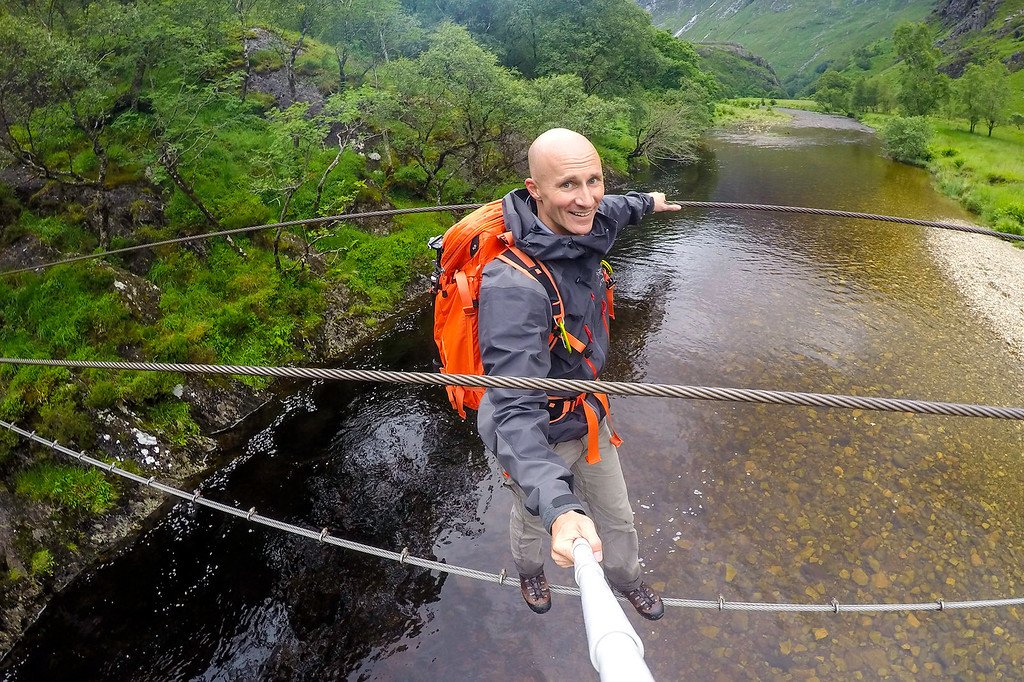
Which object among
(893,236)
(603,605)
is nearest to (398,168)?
(893,236)

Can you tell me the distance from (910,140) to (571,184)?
39937mm

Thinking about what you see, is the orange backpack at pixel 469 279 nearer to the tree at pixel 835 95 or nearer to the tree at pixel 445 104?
the tree at pixel 445 104

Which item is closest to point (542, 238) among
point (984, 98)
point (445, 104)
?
point (445, 104)

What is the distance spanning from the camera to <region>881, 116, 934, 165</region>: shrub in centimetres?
3240

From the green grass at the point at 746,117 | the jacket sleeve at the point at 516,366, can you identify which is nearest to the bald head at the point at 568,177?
the jacket sleeve at the point at 516,366

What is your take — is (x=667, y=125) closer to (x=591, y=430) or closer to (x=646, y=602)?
(x=646, y=602)

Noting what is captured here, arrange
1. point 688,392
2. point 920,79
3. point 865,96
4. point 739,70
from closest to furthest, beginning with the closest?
point 688,392 < point 920,79 < point 865,96 < point 739,70

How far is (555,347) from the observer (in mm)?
3252

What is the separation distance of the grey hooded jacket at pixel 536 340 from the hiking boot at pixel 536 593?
57.1 inches

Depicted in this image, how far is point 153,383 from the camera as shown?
10125 millimetres

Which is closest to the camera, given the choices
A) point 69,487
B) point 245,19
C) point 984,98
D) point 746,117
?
point 69,487

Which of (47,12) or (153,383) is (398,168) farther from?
(153,383)

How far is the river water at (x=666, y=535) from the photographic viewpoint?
6418mm

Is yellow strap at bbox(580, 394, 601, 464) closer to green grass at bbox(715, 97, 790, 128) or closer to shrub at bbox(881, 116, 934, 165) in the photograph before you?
shrub at bbox(881, 116, 934, 165)
